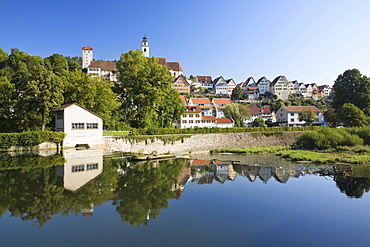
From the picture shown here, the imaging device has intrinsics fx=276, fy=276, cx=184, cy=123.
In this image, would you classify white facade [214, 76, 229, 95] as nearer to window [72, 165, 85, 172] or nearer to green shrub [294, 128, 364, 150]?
green shrub [294, 128, 364, 150]

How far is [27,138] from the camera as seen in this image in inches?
1033

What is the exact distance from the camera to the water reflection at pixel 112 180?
1201 cm

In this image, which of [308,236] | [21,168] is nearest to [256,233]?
[308,236]

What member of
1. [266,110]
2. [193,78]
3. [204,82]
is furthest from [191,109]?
[193,78]

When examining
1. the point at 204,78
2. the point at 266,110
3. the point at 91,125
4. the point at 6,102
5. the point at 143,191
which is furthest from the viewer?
the point at 204,78

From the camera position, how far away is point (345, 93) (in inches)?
2165

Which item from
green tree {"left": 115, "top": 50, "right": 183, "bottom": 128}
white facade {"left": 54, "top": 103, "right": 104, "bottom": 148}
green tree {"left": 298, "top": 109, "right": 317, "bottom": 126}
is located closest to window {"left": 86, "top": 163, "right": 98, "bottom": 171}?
white facade {"left": 54, "top": 103, "right": 104, "bottom": 148}

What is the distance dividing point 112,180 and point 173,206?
5.79m

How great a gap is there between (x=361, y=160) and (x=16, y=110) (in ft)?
117

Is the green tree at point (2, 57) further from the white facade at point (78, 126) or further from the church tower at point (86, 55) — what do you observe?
the white facade at point (78, 126)

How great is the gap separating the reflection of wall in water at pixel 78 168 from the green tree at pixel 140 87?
12.6m

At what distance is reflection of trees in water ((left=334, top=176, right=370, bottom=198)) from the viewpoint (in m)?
16.0

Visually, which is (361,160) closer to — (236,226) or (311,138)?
(311,138)

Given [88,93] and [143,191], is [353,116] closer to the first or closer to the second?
[88,93]
